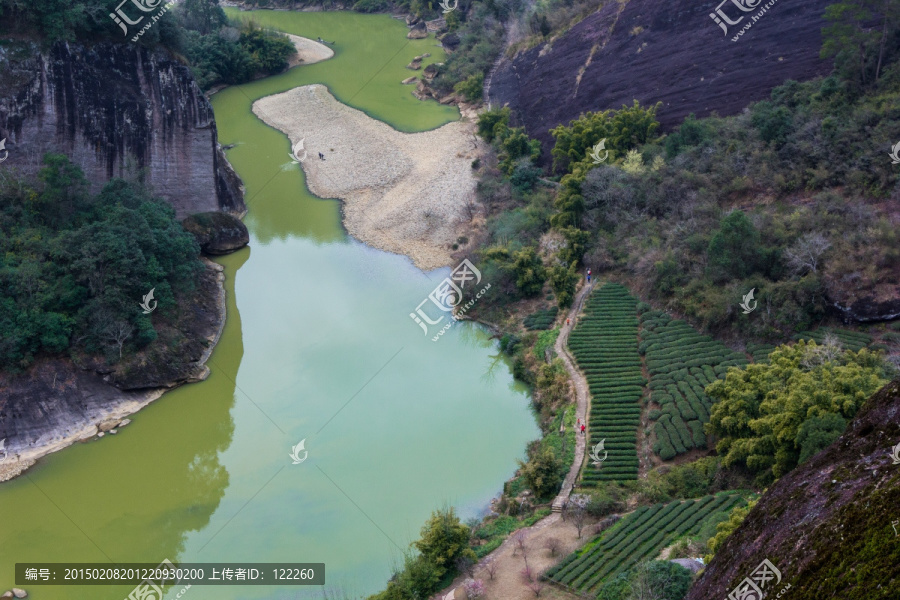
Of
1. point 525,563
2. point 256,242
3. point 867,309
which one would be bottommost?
point 256,242

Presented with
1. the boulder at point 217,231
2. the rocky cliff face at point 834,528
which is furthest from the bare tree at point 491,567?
the boulder at point 217,231

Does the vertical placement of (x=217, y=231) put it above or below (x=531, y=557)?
below

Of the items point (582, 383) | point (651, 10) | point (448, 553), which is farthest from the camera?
point (651, 10)

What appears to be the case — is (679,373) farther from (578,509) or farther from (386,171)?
(386,171)

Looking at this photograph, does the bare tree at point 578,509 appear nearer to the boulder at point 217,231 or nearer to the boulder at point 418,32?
the boulder at point 217,231

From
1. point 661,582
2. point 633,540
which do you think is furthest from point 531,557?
point 661,582

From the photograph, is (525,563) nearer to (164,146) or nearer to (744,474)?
(744,474)

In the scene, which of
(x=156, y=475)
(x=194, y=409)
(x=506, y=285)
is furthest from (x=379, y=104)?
(x=156, y=475)
